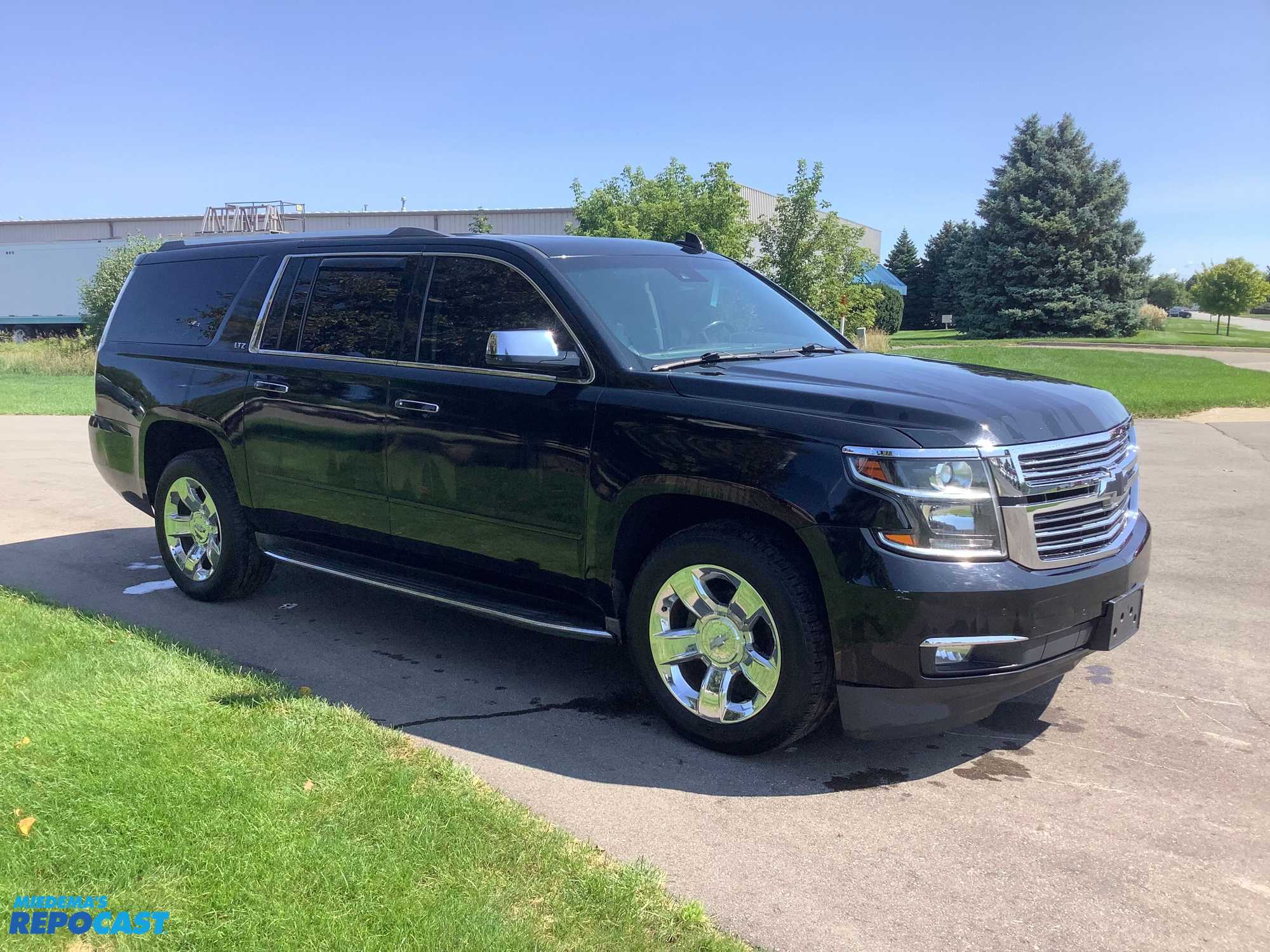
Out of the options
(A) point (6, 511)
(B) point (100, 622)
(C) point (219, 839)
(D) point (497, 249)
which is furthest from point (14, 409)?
(C) point (219, 839)

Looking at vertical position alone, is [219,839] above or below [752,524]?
below

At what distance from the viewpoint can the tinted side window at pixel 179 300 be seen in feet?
20.1

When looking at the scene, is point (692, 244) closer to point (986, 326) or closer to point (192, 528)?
point (192, 528)

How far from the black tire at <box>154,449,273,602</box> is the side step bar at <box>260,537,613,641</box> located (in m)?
0.21

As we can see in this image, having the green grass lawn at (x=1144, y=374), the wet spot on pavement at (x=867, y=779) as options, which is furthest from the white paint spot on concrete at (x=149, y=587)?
the green grass lawn at (x=1144, y=374)

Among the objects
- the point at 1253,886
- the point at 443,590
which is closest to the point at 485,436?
the point at 443,590

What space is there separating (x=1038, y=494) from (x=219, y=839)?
296 centimetres

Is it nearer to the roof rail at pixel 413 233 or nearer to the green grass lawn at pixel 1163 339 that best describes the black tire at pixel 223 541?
the roof rail at pixel 413 233

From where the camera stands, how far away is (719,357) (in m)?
4.62

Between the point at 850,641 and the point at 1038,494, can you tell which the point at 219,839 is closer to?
the point at 850,641

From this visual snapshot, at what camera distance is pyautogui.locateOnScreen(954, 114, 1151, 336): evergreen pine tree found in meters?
43.1

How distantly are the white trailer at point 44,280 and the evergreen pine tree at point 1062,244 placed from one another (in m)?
37.4

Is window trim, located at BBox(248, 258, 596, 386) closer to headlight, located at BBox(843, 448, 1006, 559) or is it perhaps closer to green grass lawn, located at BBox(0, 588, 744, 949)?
headlight, located at BBox(843, 448, 1006, 559)

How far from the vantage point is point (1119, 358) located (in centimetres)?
2680
